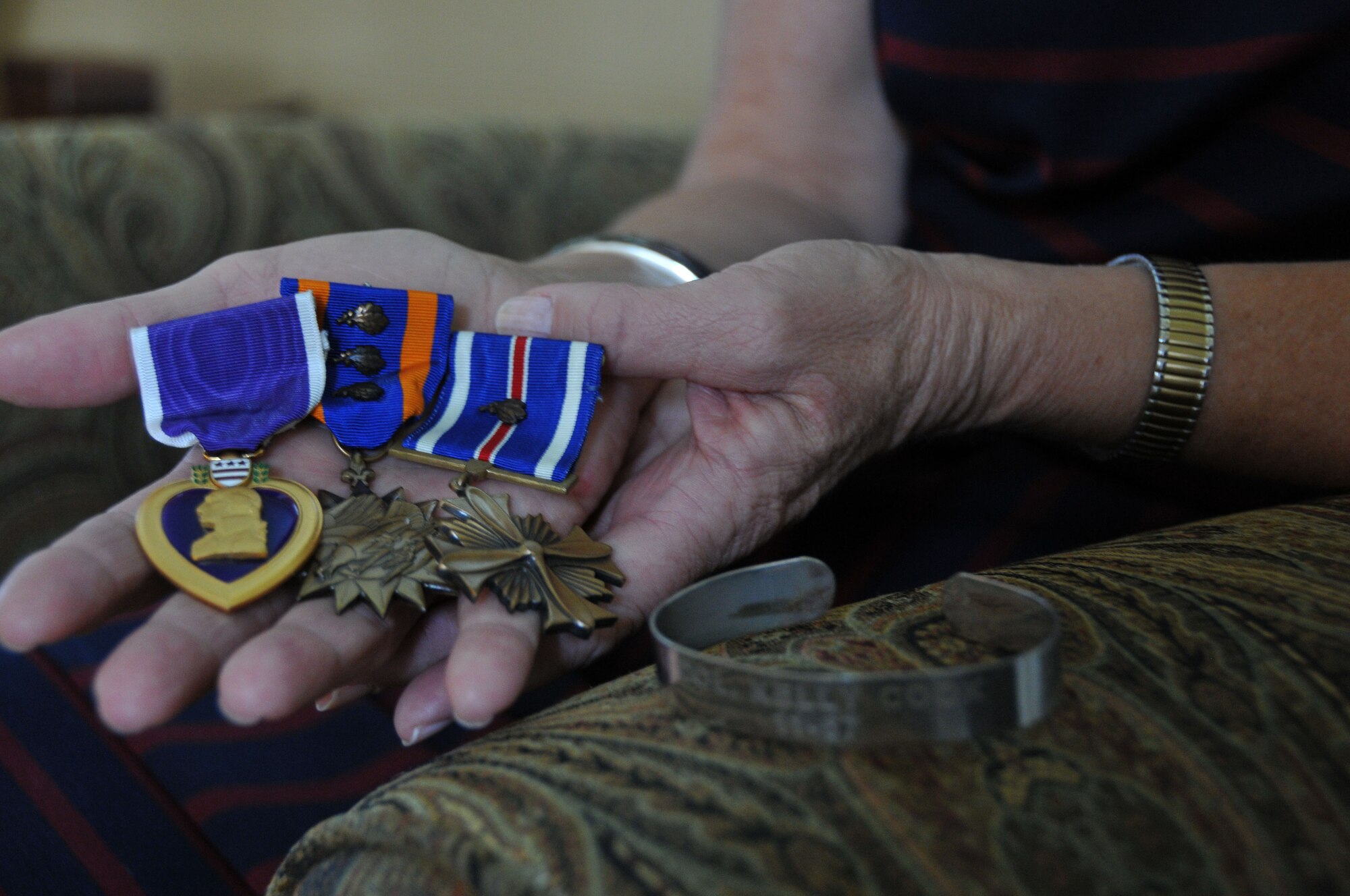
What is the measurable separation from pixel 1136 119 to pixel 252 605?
1161mm

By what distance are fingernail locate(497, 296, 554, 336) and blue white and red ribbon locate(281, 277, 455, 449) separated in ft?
0.29

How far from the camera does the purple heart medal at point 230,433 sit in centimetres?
78

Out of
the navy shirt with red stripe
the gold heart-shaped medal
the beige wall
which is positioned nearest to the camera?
the gold heart-shaped medal

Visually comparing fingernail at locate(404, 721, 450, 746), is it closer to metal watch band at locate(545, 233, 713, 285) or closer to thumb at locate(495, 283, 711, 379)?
thumb at locate(495, 283, 711, 379)

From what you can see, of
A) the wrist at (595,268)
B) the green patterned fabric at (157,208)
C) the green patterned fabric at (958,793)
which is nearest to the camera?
the green patterned fabric at (958,793)

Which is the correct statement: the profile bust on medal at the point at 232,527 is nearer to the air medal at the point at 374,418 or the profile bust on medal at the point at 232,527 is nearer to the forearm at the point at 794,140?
the air medal at the point at 374,418

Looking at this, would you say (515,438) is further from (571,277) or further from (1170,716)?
(1170,716)

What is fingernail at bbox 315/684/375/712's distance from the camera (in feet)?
2.88

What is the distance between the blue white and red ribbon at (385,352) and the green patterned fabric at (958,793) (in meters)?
0.45

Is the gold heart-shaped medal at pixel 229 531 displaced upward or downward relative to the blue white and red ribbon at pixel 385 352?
downward

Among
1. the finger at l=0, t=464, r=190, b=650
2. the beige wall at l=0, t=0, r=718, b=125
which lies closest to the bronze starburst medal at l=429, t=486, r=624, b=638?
the finger at l=0, t=464, r=190, b=650

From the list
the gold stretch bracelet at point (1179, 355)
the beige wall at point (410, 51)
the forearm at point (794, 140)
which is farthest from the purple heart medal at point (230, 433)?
the beige wall at point (410, 51)

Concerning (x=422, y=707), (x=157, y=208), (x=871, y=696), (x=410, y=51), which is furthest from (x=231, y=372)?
(x=410, y=51)

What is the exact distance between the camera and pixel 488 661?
2.35ft
